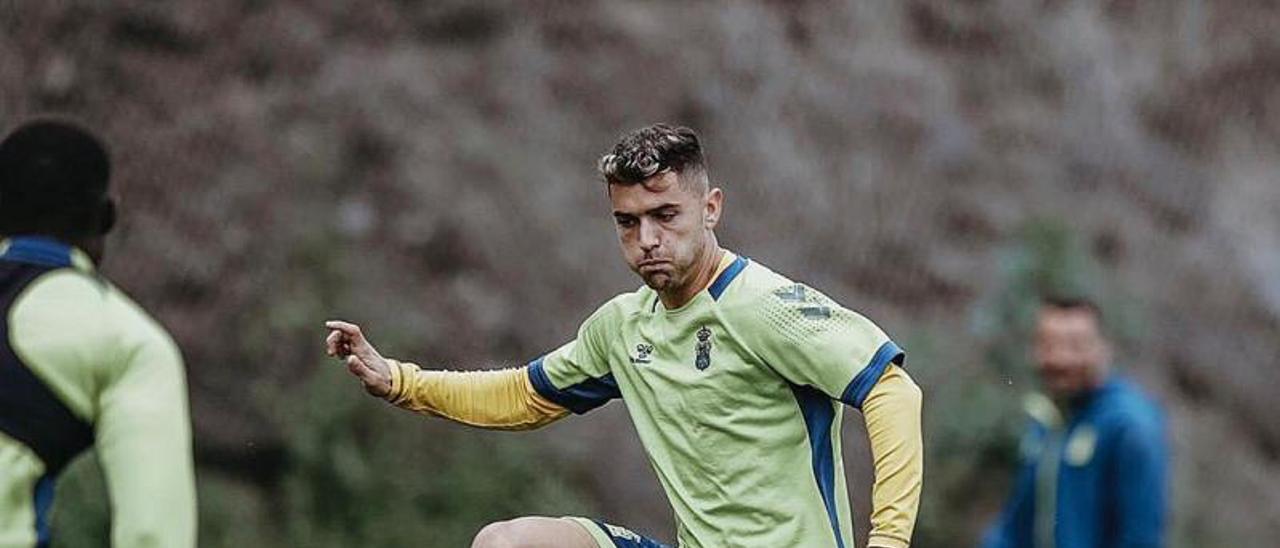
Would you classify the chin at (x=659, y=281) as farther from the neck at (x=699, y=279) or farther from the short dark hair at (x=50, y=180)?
the short dark hair at (x=50, y=180)

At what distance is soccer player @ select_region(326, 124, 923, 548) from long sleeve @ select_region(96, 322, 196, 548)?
4.18 ft

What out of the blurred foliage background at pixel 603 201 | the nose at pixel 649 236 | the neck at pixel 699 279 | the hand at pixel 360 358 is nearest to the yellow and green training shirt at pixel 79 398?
the hand at pixel 360 358

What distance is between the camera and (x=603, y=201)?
12.7 meters

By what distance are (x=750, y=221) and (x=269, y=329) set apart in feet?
8.70

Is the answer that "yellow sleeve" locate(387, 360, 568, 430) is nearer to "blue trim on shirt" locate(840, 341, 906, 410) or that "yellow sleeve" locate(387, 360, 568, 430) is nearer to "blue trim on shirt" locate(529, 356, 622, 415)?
"blue trim on shirt" locate(529, 356, 622, 415)

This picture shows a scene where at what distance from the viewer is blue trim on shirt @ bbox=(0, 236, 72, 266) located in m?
4.41

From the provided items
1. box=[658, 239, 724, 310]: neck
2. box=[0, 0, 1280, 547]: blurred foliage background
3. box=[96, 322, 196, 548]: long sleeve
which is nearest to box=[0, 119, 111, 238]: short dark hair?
box=[96, 322, 196, 548]: long sleeve

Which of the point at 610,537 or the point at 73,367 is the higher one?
the point at 73,367

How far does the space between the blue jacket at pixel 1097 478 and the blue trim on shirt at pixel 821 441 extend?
1186 mm

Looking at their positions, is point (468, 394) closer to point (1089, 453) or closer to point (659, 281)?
point (659, 281)

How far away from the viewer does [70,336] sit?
4.29 meters

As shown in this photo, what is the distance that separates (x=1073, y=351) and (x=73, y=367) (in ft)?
10.0

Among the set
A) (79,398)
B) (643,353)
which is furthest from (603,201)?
(79,398)

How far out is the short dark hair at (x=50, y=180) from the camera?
14.5 ft
